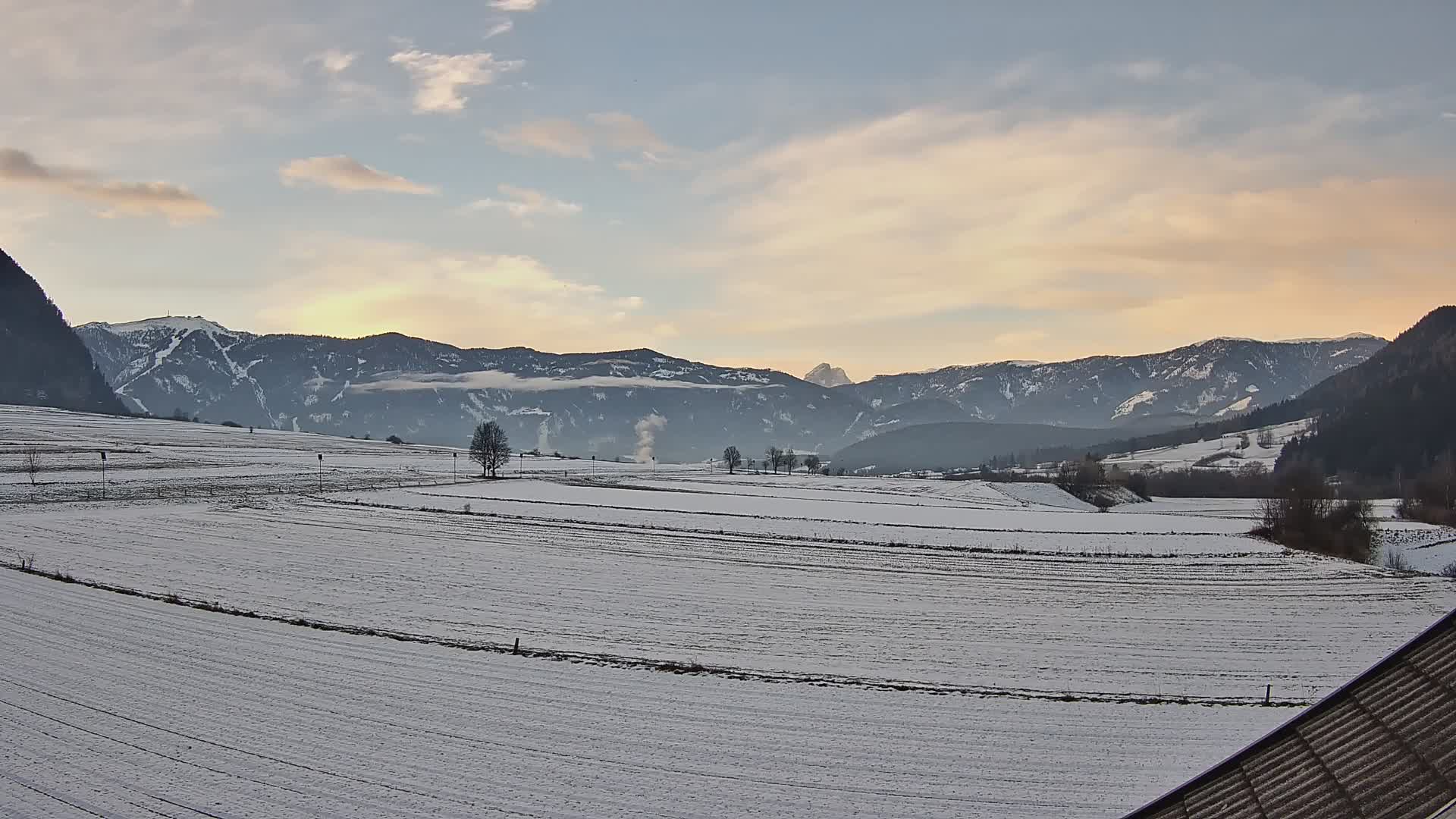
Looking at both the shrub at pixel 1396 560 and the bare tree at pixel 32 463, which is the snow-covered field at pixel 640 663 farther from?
the bare tree at pixel 32 463

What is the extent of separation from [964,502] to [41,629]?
92.5m

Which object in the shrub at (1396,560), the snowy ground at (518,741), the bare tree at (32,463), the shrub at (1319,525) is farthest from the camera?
the bare tree at (32,463)

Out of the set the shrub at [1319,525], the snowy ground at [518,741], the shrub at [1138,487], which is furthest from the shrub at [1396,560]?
the shrub at [1138,487]

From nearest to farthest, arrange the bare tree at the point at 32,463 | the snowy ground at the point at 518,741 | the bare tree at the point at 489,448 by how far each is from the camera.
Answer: the snowy ground at the point at 518,741 < the bare tree at the point at 32,463 < the bare tree at the point at 489,448

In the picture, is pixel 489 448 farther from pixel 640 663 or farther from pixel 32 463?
pixel 640 663

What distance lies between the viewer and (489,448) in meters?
136

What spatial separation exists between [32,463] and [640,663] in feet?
307

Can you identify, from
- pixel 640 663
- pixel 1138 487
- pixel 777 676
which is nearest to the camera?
pixel 777 676

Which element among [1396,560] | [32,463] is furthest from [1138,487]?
[32,463]

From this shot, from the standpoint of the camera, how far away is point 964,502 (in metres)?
108

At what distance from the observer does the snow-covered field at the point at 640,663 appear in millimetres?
18828

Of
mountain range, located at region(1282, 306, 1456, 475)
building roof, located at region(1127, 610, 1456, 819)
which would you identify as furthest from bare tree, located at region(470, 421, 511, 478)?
mountain range, located at region(1282, 306, 1456, 475)

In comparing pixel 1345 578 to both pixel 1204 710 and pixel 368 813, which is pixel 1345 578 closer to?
pixel 1204 710

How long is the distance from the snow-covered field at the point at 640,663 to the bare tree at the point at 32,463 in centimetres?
2466
